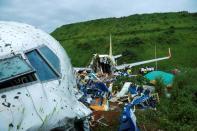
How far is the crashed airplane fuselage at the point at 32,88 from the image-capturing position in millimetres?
6176

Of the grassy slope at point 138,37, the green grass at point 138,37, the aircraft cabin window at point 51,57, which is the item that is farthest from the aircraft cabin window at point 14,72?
the grassy slope at point 138,37

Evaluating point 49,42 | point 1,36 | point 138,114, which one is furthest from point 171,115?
point 1,36

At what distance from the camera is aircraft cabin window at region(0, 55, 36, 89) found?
643cm

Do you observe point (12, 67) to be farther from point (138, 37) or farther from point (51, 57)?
point (138, 37)

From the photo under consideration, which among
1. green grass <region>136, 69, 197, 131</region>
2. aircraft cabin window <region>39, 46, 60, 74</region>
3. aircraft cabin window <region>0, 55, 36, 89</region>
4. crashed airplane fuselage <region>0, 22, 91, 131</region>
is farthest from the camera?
green grass <region>136, 69, 197, 131</region>

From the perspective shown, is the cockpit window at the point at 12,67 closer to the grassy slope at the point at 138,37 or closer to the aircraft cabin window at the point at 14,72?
the aircraft cabin window at the point at 14,72

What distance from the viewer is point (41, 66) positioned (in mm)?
7461

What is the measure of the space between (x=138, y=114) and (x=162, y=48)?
56.7m

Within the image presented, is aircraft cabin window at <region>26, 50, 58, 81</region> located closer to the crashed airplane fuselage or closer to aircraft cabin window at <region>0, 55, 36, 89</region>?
the crashed airplane fuselage

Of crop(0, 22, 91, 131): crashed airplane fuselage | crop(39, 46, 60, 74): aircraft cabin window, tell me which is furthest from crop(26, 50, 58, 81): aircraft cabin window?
crop(39, 46, 60, 74): aircraft cabin window

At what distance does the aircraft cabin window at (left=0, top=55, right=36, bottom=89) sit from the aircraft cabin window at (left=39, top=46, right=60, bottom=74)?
0.83 metres

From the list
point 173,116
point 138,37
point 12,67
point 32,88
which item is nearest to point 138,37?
point 138,37

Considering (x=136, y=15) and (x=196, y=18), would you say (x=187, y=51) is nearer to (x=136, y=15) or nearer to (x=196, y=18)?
(x=196, y=18)

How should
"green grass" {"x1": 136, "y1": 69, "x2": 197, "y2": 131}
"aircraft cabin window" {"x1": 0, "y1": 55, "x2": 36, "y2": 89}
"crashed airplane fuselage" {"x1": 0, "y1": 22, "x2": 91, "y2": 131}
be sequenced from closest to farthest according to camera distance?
"crashed airplane fuselage" {"x1": 0, "y1": 22, "x2": 91, "y2": 131}
"aircraft cabin window" {"x1": 0, "y1": 55, "x2": 36, "y2": 89}
"green grass" {"x1": 136, "y1": 69, "x2": 197, "y2": 131}
